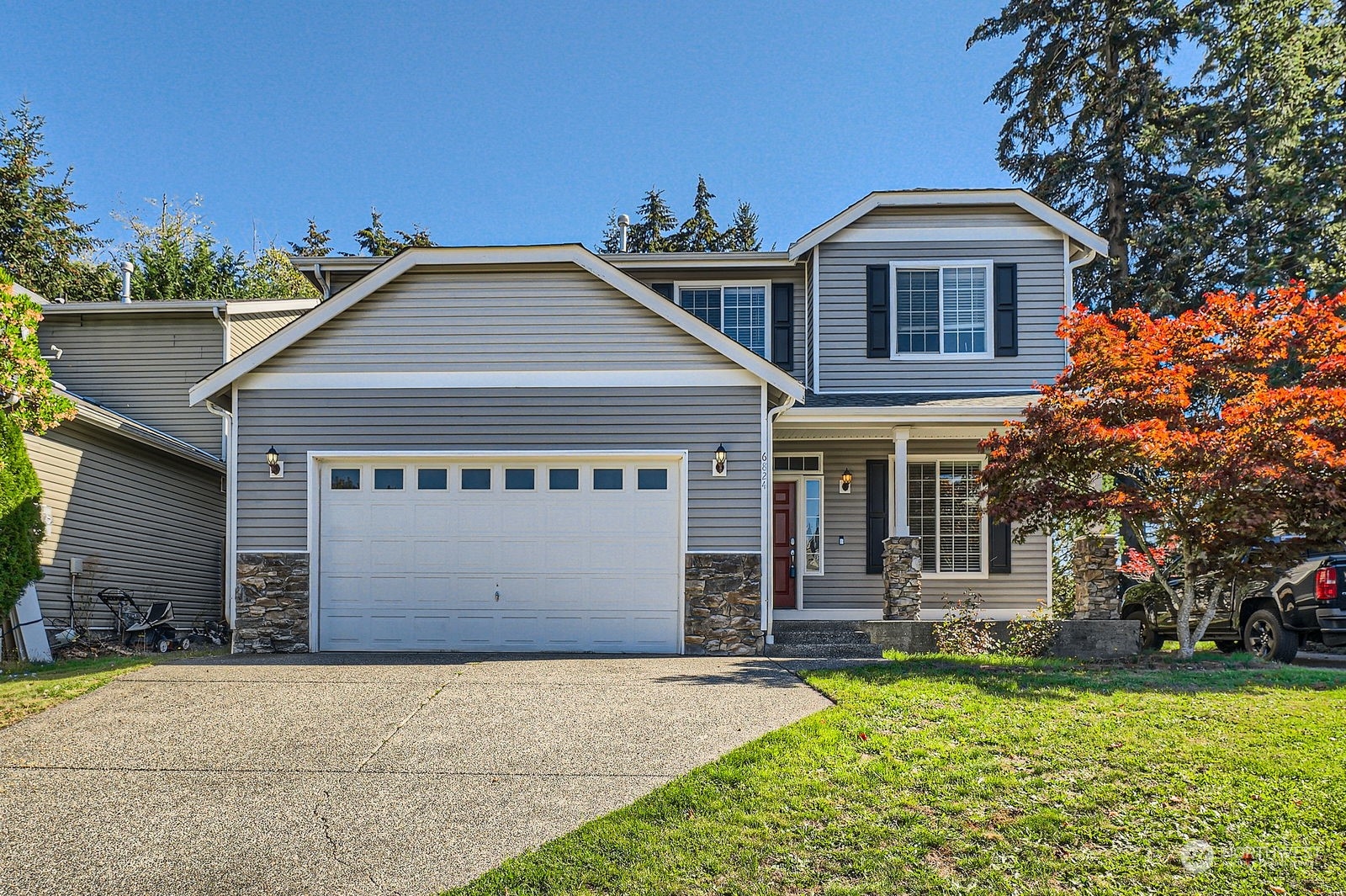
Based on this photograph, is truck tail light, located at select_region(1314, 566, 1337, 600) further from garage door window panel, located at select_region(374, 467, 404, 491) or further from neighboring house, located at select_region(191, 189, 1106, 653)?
garage door window panel, located at select_region(374, 467, 404, 491)

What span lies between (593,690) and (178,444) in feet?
31.1

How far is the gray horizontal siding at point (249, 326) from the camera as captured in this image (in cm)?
1586

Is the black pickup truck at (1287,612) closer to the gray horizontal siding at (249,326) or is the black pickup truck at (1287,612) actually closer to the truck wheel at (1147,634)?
the truck wheel at (1147,634)

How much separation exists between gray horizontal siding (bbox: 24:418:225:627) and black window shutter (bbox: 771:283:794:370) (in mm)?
9461

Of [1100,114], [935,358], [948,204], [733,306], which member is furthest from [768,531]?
[1100,114]

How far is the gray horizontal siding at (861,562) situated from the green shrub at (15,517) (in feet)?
30.3

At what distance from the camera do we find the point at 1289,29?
65.6 ft

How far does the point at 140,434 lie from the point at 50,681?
545 cm

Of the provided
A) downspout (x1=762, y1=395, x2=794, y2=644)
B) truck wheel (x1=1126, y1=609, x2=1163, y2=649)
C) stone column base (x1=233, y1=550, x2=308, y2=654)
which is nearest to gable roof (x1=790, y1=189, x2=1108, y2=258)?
downspout (x1=762, y1=395, x2=794, y2=644)

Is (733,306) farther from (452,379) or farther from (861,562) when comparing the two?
(452,379)

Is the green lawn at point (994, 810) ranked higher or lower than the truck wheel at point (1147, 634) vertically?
higher

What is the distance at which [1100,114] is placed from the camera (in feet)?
74.0

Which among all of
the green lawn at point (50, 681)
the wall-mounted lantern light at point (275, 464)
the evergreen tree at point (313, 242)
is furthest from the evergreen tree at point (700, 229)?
the green lawn at point (50, 681)

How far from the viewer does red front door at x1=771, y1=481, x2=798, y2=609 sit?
13.4 metres
